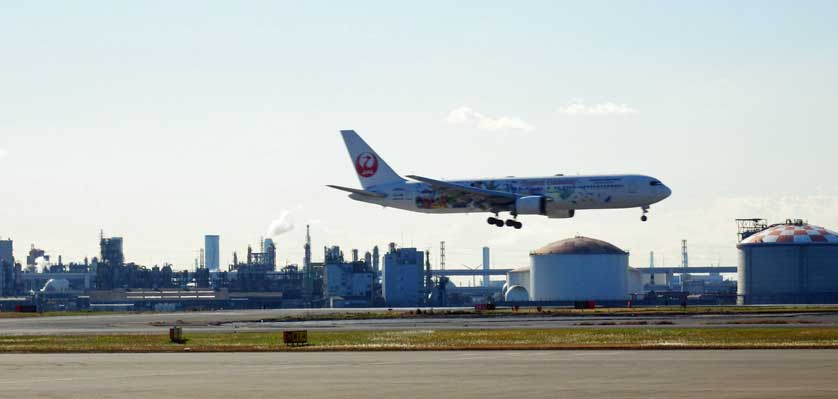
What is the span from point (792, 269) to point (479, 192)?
10865 centimetres

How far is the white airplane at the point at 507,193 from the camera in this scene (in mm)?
95438

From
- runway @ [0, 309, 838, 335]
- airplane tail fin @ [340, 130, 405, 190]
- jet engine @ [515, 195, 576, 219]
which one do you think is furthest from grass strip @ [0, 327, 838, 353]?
airplane tail fin @ [340, 130, 405, 190]

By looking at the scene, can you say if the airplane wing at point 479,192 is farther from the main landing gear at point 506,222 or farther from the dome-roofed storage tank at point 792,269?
the dome-roofed storage tank at point 792,269

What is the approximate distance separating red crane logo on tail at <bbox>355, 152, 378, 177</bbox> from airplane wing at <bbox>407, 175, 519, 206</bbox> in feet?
33.1

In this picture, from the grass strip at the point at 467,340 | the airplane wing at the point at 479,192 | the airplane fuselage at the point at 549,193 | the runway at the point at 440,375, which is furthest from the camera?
the airplane wing at the point at 479,192

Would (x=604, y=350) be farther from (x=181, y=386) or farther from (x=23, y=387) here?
(x=23, y=387)

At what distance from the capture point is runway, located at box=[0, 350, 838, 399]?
30156mm

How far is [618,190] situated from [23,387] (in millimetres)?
67180

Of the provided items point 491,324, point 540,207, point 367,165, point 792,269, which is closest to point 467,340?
point 491,324

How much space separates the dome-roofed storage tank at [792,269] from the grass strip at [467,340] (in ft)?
440

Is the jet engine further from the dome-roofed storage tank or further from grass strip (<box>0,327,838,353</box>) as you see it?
the dome-roofed storage tank

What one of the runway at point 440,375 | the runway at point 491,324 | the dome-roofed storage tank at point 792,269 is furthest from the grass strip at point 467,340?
the dome-roofed storage tank at point 792,269

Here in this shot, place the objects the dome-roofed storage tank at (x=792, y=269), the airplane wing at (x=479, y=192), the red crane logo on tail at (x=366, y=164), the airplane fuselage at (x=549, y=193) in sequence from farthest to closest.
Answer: the dome-roofed storage tank at (x=792, y=269) → the red crane logo on tail at (x=366, y=164) → the airplane wing at (x=479, y=192) → the airplane fuselage at (x=549, y=193)

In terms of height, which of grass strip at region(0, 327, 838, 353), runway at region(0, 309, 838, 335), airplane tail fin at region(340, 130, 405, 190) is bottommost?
runway at region(0, 309, 838, 335)
